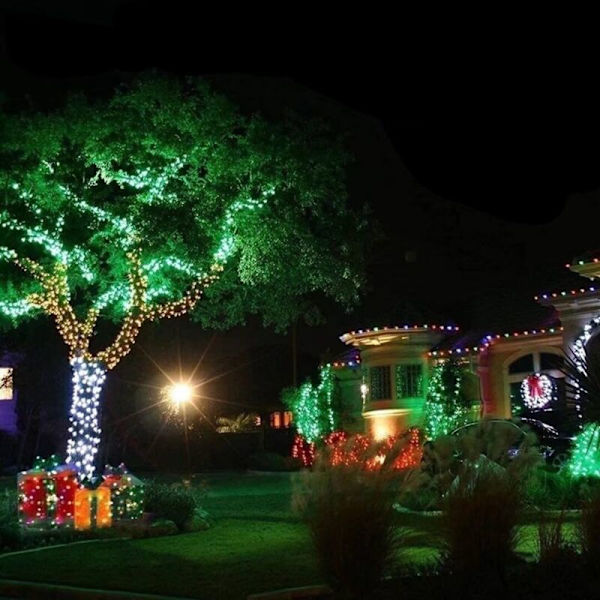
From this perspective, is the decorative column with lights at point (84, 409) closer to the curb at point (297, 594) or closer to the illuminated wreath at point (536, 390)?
the curb at point (297, 594)

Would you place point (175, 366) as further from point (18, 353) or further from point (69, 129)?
point (69, 129)

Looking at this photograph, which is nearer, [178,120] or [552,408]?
[178,120]

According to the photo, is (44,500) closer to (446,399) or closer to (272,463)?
(446,399)

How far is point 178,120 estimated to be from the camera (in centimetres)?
1845

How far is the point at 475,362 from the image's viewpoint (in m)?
30.8

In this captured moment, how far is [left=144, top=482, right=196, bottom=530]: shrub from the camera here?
1647 cm

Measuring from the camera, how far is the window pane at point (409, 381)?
105 feet

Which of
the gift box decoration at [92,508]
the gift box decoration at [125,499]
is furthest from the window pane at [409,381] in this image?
the gift box decoration at [92,508]

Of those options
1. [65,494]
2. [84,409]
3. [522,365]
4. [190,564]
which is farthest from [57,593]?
[522,365]

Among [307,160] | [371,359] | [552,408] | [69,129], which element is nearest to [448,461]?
[307,160]

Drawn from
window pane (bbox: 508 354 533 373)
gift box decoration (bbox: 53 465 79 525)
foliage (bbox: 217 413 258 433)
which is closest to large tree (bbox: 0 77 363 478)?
gift box decoration (bbox: 53 465 79 525)

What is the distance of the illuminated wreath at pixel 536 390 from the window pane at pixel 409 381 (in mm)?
4010

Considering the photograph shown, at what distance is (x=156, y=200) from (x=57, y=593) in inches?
355

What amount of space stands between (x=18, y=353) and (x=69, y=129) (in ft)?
82.3
